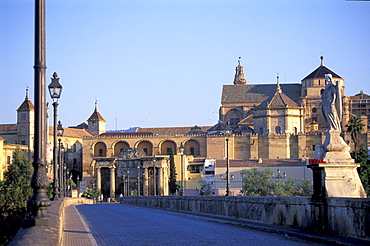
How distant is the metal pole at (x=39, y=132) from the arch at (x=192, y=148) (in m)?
117

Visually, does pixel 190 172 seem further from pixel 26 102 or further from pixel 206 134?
pixel 26 102

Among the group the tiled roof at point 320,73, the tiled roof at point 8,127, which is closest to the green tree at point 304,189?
the tiled roof at point 320,73

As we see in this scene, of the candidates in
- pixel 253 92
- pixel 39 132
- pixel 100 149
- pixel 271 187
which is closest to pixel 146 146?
pixel 100 149

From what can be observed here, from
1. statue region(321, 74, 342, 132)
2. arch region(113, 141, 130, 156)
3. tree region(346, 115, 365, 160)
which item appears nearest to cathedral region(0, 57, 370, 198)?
arch region(113, 141, 130, 156)

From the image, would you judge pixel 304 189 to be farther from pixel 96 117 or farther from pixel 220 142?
pixel 96 117

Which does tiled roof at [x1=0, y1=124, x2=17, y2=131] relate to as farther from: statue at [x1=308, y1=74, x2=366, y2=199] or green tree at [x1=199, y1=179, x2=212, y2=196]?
statue at [x1=308, y1=74, x2=366, y2=199]

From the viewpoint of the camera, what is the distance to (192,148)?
13088 cm

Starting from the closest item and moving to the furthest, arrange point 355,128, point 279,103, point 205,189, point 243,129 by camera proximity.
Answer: point 205,189, point 355,128, point 279,103, point 243,129

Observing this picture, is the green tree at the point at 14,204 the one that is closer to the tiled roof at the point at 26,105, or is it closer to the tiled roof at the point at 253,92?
the tiled roof at the point at 26,105

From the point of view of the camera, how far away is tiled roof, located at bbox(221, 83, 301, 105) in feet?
455

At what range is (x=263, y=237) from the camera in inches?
606

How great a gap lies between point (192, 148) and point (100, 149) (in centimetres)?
1794

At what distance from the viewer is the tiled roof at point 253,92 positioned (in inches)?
5458

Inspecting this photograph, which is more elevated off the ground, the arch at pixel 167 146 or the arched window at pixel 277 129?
the arched window at pixel 277 129
